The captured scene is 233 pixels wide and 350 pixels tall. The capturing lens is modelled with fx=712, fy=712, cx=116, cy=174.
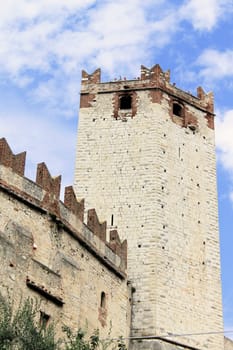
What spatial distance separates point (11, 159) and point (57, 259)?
2914 millimetres

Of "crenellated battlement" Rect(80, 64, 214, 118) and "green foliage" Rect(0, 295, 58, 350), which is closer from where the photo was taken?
"green foliage" Rect(0, 295, 58, 350)

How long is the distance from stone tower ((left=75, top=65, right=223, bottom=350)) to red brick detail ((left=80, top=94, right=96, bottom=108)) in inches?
1.5

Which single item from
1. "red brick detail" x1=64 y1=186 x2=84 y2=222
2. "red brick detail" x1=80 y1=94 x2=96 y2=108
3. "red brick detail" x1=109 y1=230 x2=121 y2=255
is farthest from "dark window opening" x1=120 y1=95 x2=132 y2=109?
"red brick detail" x1=64 y1=186 x2=84 y2=222

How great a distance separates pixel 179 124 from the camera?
26281 mm

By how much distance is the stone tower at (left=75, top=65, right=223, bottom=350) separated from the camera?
22.8 metres

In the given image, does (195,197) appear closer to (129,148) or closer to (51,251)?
(129,148)

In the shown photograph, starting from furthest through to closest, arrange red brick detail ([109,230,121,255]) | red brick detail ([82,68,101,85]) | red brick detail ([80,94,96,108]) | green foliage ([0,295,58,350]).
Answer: red brick detail ([82,68,101,85]) → red brick detail ([80,94,96,108]) → red brick detail ([109,230,121,255]) → green foliage ([0,295,58,350])

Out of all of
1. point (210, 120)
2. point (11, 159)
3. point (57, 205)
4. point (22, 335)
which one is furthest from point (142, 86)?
point (22, 335)

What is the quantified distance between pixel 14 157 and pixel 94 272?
456cm

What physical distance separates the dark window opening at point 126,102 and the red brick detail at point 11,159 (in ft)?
28.3

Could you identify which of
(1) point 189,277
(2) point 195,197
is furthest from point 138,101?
(1) point 189,277

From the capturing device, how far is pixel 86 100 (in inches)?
1056

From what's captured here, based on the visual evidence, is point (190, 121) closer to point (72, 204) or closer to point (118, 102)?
point (118, 102)

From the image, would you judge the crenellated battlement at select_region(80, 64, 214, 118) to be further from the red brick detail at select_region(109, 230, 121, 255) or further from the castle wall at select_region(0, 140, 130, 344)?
the castle wall at select_region(0, 140, 130, 344)
